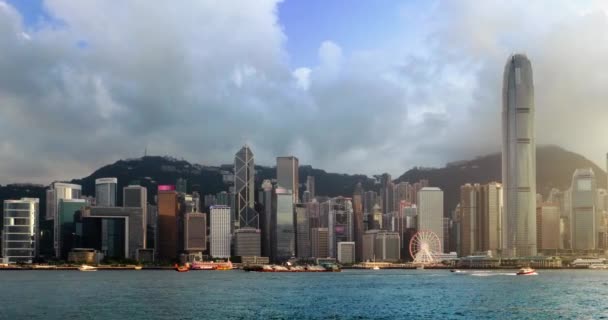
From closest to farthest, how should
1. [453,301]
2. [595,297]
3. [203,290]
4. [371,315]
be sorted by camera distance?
[371,315] < [453,301] < [595,297] < [203,290]

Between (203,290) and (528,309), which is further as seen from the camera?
(203,290)

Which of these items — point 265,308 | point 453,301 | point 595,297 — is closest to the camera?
point 265,308

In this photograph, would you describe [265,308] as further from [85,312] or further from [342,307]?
[85,312]

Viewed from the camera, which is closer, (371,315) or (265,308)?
(371,315)

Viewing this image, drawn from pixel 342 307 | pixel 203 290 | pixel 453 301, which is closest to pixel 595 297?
pixel 453 301

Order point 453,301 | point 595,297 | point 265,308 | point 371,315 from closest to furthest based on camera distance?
point 371,315
point 265,308
point 453,301
point 595,297

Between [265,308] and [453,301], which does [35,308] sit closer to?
[265,308]

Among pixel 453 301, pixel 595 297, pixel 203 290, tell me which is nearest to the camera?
pixel 453 301

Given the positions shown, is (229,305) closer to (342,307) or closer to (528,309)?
(342,307)

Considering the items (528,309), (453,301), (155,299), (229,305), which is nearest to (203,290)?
(155,299)
